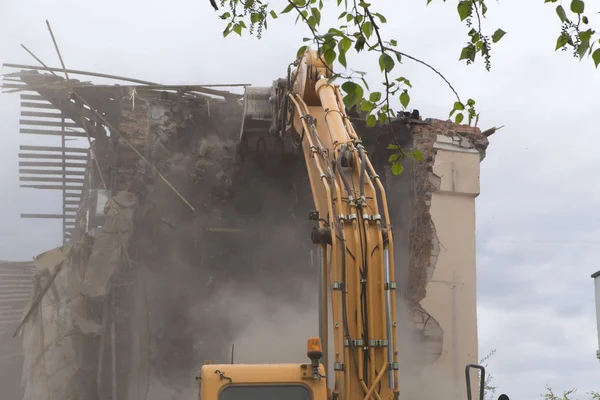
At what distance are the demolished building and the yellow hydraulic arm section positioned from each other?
5.25 metres

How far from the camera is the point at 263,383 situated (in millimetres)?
7016

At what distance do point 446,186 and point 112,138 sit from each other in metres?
5.65

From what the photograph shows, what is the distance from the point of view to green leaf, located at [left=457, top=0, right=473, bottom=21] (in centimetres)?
538

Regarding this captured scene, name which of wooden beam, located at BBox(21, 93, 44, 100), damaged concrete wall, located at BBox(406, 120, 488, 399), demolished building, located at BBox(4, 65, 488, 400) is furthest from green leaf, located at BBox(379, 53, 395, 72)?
wooden beam, located at BBox(21, 93, 44, 100)

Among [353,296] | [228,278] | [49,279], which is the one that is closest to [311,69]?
[353,296]

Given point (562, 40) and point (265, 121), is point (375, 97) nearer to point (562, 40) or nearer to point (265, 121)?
point (562, 40)

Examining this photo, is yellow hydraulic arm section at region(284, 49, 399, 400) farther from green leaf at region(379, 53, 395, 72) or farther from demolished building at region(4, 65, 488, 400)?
demolished building at region(4, 65, 488, 400)

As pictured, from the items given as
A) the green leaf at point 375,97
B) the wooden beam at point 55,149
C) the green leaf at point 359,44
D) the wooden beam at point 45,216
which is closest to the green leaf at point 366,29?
the green leaf at point 359,44

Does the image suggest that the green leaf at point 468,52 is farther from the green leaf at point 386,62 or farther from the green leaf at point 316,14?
the green leaf at point 316,14

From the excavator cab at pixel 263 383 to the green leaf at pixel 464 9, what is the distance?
9.57 ft

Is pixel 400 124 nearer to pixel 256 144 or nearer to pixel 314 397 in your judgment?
pixel 256 144

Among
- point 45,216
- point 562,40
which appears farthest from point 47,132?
point 562,40

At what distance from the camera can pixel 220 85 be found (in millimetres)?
14516

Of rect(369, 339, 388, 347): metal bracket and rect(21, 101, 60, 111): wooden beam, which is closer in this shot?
rect(369, 339, 388, 347): metal bracket
